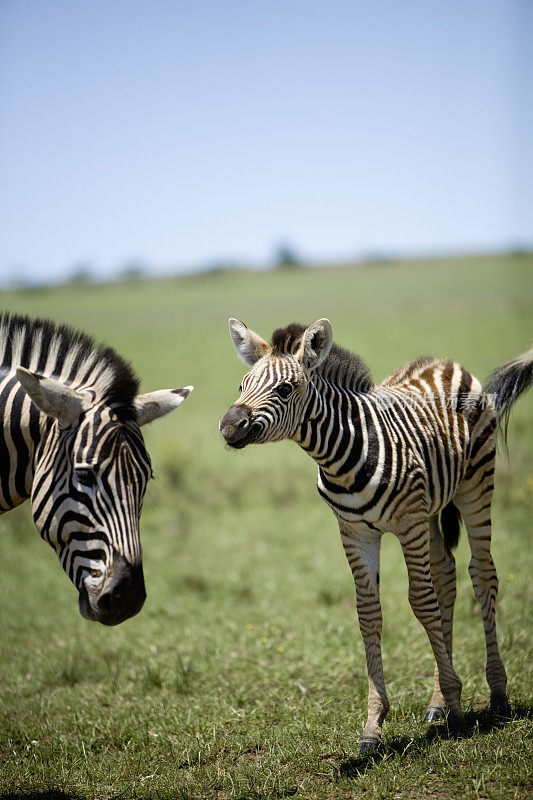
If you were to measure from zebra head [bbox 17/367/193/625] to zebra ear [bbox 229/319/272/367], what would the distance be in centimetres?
99

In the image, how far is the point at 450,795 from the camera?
362 cm

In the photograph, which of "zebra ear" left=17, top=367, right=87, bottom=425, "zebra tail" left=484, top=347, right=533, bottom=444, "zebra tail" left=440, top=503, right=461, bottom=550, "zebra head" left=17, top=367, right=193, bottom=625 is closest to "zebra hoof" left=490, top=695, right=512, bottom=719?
"zebra tail" left=440, top=503, right=461, bottom=550

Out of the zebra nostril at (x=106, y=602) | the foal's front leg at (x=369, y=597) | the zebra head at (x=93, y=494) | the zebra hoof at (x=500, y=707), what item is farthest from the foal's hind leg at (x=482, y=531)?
the zebra nostril at (x=106, y=602)

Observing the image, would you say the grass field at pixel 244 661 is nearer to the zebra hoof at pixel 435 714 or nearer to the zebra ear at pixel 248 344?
the zebra hoof at pixel 435 714

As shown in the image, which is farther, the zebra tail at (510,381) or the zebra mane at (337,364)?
the zebra tail at (510,381)

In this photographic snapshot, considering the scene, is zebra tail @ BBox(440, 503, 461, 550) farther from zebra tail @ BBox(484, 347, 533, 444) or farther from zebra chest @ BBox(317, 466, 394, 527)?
zebra chest @ BBox(317, 466, 394, 527)

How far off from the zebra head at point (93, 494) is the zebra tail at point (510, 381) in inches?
115

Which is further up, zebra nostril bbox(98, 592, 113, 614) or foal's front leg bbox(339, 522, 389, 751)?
zebra nostril bbox(98, 592, 113, 614)

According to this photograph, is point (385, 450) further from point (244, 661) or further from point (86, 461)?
point (244, 661)

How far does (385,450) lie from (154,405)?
1587 millimetres

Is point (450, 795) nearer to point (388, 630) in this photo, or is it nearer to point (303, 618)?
point (388, 630)

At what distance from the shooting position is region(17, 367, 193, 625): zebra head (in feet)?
10.6

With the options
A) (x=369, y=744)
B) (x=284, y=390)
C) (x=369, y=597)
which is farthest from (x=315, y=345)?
(x=369, y=744)

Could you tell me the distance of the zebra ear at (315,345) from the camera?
12.8 ft
